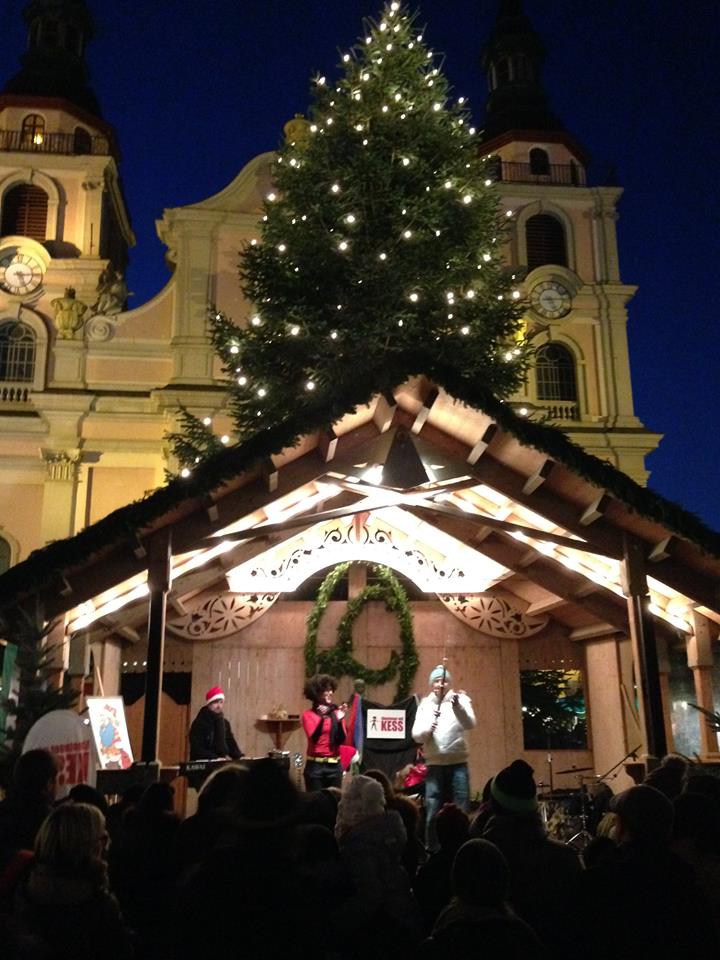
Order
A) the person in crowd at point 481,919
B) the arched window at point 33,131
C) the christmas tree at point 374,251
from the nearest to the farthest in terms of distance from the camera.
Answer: the person in crowd at point 481,919 → the christmas tree at point 374,251 → the arched window at point 33,131

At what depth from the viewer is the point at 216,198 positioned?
93.2ft

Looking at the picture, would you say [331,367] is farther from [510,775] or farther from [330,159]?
[510,775]

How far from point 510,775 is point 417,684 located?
323 inches

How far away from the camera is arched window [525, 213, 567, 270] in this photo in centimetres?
3056

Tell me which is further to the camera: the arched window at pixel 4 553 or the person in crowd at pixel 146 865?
the arched window at pixel 4 553

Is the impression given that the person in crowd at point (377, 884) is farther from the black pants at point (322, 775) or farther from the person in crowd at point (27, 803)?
the black pants at point (322, 775)

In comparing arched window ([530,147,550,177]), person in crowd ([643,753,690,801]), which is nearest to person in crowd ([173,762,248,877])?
person in crowd ([643,753,690,801])

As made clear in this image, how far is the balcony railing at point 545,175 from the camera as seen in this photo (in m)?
32.1

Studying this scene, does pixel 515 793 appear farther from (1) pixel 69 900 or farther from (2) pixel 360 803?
(1) pixel 69 900

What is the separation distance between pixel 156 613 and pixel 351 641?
15.1ft

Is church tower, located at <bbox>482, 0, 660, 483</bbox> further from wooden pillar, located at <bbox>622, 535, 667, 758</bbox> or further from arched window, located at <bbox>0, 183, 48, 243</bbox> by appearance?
wooden pillar, located at <bbox>622, 535, 667, 758</bbox>

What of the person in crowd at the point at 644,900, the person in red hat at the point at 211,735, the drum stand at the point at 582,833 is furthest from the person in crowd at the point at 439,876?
the person in red hat at the point at 211,735

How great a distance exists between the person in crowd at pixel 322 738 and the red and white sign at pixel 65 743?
12.9 ft

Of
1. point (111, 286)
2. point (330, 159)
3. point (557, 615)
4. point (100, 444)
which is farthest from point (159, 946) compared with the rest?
point (111, 286)
